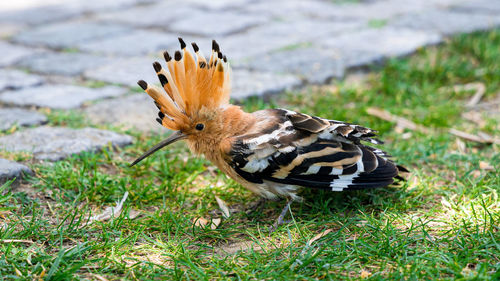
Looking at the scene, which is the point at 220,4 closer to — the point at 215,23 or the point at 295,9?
the point at 295,9

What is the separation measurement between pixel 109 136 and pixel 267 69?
6.74ft

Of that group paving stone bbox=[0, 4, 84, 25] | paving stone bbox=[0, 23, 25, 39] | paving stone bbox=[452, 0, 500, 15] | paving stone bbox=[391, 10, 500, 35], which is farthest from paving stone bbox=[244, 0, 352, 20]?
paving stone bbox=[0, 23, 25, 39]

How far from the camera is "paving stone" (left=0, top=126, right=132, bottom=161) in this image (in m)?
3.61

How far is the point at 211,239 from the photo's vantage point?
2881 millimetres

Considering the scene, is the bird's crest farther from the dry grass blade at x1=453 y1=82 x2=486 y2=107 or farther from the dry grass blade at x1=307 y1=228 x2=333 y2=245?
the dry grass blade at x1=453 y1=82 x2=486 y2=107

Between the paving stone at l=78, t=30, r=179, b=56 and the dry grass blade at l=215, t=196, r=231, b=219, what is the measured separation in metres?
3.08

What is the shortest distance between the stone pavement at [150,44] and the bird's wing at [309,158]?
1325 mm

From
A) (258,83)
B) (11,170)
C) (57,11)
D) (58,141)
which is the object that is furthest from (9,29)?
(11,170)

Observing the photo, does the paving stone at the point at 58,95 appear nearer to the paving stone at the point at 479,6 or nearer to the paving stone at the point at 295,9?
the paving stone at the point at 295,9

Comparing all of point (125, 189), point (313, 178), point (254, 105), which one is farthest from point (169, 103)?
point (254, 105)

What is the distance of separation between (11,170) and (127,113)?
136 centimetres

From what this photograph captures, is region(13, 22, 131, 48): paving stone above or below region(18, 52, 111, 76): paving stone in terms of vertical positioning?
above

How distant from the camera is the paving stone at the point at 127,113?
14.0 feet

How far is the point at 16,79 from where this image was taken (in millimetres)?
5051
